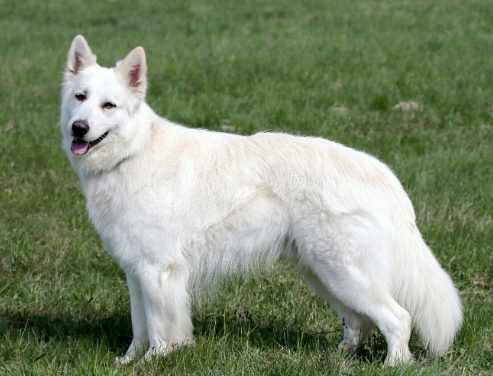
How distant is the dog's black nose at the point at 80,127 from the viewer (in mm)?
3754

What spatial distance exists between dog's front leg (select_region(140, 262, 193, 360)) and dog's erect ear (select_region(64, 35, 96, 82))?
4.25 feet

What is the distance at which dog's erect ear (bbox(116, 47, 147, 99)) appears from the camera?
13.1 feet

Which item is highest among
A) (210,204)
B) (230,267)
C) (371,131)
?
(210,204)

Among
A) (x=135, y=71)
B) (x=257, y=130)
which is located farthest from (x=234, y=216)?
(x=257, y=130)

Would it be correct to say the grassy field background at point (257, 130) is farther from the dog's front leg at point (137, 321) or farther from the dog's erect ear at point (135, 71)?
the dog's erect ear at point (135, 71)

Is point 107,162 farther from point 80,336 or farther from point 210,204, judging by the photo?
point 80,336

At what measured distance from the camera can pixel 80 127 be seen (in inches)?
148

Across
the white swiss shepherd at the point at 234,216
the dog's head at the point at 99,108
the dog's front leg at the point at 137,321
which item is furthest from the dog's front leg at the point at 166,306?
the dog's head at the point at 99,108

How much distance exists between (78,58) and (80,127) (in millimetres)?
561

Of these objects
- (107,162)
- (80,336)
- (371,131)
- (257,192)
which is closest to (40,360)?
(80,336)

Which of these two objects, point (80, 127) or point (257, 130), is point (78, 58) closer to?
point (80, 127)

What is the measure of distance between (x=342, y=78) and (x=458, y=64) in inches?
88.4

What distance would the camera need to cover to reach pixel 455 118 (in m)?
9.05

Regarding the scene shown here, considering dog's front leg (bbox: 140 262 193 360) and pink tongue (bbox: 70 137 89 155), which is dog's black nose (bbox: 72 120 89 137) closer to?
pink tongue (bbox: 70 137 89 155)
